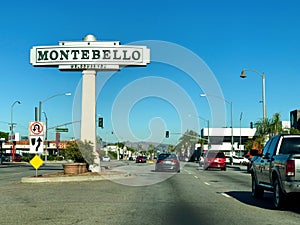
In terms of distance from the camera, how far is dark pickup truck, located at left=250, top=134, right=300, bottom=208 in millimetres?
11953

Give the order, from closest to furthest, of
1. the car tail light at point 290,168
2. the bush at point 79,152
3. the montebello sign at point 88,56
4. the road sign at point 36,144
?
the car tail light at point 290,168 → the road sign at point 36,144 → the bush at point 79,152 → the montebello sign at point 88,56

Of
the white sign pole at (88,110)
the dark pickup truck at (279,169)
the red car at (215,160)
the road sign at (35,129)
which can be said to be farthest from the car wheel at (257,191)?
the red car at (215,160)

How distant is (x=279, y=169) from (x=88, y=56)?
21.0m

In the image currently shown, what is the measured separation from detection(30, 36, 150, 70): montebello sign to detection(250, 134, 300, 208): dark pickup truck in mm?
16921

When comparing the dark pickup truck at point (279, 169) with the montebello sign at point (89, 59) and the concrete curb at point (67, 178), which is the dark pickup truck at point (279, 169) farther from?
the montebello sign at point (89, 59)

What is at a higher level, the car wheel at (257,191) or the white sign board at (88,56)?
the white sign board at (88,56)

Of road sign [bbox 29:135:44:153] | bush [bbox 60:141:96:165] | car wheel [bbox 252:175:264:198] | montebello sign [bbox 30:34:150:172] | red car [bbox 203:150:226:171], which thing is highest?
montebello sign [bbox 30:34:150:172]

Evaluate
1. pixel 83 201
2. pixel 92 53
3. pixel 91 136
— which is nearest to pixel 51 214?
pixel 83 201

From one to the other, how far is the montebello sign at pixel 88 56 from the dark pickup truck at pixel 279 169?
1692 cm

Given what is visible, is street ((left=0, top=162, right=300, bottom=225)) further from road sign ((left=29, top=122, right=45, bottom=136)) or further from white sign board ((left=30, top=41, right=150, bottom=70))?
white sign board ((left=30, top=41, right=150, bottom=70))

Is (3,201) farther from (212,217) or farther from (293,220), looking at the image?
(293,220)

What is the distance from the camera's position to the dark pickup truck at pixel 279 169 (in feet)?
39.2

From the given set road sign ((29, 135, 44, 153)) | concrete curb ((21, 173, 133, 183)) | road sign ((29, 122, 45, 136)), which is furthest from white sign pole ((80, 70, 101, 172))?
road sign ((29, 135, 44, 153))

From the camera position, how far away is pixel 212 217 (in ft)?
38.2
